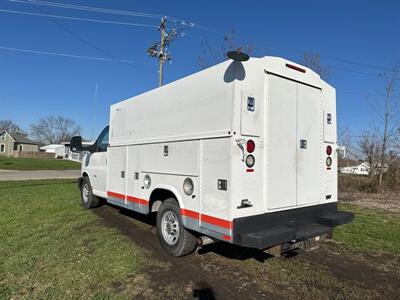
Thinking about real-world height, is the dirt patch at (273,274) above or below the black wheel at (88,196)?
below

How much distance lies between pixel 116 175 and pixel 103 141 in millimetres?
1394

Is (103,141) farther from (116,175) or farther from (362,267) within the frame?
(362,267)

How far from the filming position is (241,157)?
158 inches

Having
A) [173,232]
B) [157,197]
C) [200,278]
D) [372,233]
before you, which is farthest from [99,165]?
[372,233]

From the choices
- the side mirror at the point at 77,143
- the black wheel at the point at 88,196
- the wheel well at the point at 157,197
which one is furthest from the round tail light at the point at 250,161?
the side mirror at the point at 77,143

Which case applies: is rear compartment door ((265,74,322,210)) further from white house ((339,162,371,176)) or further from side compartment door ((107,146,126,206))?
white house ((339,162,371,176))

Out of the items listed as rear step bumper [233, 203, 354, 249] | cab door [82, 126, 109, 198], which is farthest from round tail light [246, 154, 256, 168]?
cab door [82, 126, 109, 198]

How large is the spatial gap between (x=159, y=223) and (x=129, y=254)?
68cm

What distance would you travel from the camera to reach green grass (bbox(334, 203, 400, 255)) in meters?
5.77

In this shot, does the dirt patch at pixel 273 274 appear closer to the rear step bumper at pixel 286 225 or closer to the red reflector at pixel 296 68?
the rear step bumper at pixel 286 225

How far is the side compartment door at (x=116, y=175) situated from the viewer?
668 centimetres

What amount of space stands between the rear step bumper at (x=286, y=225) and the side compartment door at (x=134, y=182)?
235 cm

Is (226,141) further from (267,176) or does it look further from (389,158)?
(389,158)

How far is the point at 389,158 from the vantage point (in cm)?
1590
